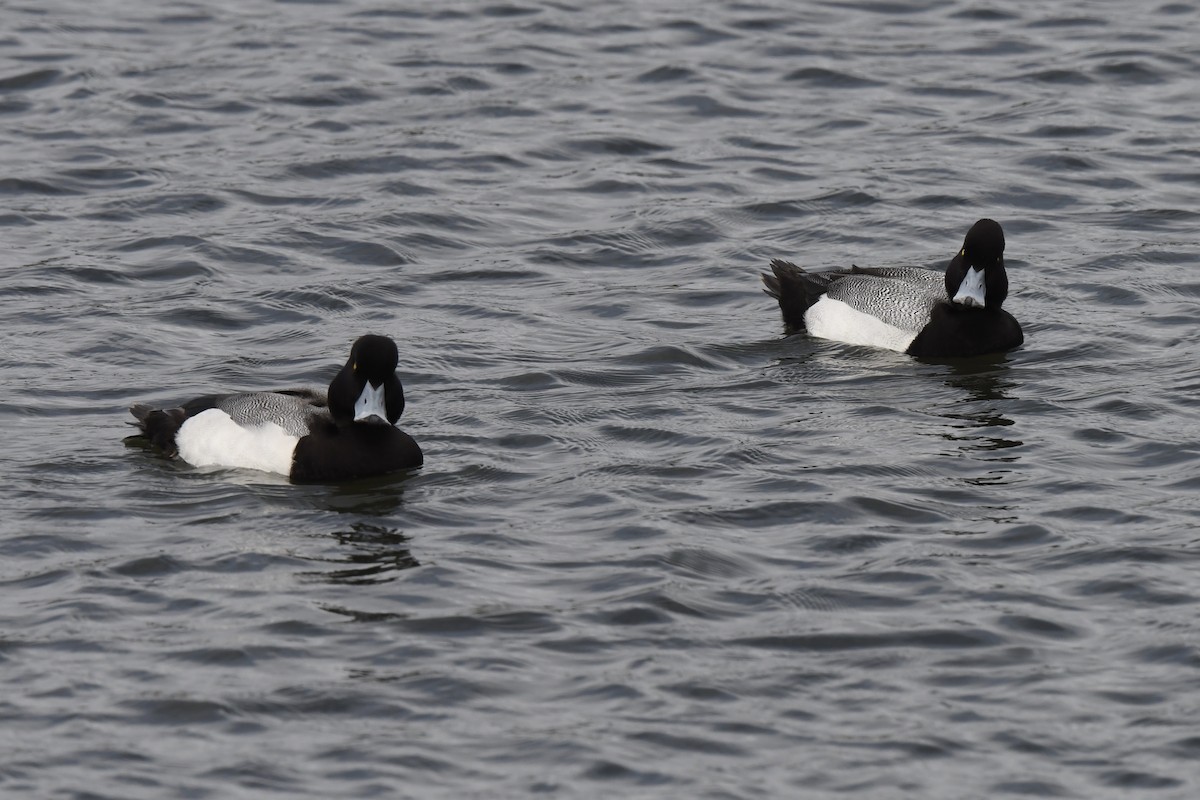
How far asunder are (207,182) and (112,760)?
11.1m

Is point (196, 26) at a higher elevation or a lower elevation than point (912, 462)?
higher

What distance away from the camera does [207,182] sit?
65.1 feet

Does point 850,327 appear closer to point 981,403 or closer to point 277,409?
point 981,403

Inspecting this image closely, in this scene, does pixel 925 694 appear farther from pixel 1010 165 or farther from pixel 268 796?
pixel 1010 165

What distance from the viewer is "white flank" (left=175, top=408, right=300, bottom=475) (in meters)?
13.2

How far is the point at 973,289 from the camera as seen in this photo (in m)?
15.8

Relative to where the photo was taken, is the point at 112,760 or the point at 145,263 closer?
the point at 112,760

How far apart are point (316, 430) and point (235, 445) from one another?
21.1 inches

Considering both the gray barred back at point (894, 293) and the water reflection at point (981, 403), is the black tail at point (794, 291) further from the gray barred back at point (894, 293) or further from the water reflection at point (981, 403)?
the water reflection at point (981, 403)

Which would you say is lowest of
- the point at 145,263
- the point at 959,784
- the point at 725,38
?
the point at 959,784

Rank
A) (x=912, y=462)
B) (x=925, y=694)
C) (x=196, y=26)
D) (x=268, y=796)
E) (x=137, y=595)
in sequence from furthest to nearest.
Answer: (x=196, y=26) → (x=912, y=462) → (x=137, y=595) → (x=925, y=694) → (x=268, y=796)

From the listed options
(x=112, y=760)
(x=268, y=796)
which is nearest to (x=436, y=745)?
(x=268, y=796)

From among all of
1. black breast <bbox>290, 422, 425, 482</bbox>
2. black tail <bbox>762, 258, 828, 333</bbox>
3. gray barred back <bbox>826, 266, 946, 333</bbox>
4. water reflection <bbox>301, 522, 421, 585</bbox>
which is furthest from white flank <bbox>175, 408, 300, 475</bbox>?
gray barred back <bbox>826, 266, 946, 333</bbox>

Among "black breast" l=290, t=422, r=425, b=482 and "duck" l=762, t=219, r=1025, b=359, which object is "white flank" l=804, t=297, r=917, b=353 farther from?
"black breast" l=290, t=422, r=425, b=482
